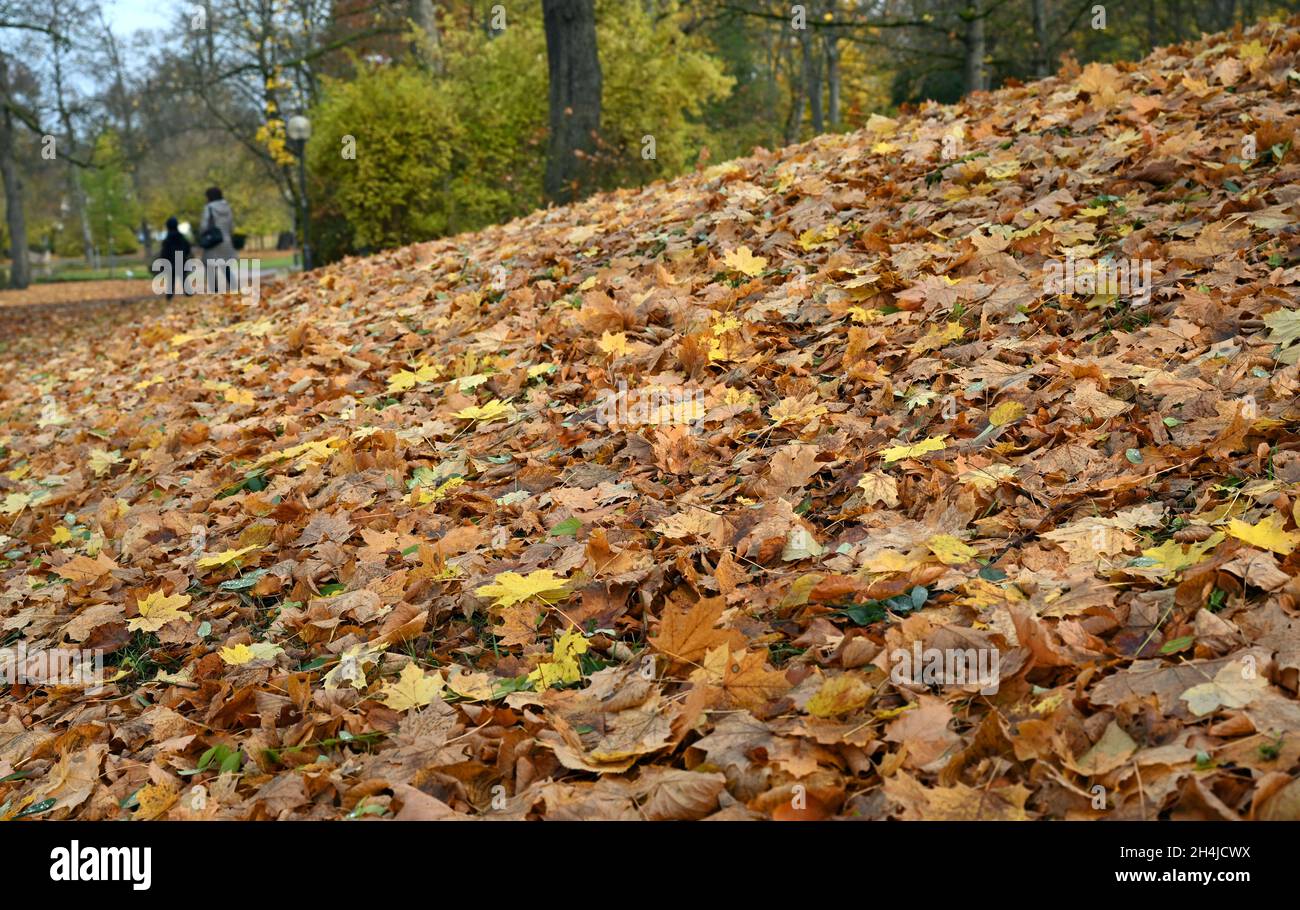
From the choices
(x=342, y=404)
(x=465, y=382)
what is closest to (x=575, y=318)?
(x=465, y=382)

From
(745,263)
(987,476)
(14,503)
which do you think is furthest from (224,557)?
(745,263)

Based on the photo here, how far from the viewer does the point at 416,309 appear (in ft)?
19.8

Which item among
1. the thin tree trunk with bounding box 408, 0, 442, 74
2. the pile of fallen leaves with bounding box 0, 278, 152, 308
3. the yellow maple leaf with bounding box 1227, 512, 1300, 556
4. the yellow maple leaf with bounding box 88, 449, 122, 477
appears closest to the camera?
the yellow maple leaf with bounding box 1227, 512, 1300, 556

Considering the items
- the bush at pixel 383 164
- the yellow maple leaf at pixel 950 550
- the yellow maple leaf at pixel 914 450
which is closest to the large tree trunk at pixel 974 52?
the bush at pixel 383 164

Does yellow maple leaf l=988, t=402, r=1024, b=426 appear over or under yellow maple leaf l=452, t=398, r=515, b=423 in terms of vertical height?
under

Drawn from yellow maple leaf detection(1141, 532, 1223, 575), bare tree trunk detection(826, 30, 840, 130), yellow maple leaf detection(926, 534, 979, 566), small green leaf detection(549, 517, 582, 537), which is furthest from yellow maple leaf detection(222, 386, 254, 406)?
bare tree trunk detection(826, 30, 840, 130)

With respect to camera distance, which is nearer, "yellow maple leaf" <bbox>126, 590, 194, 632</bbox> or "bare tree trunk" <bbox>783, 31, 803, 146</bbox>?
"yellow maple leaf" <bbox>126, 590, 194, 632</bbox>

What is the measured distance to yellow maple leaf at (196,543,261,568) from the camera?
321 centimetres

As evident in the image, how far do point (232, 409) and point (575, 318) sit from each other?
1943mm

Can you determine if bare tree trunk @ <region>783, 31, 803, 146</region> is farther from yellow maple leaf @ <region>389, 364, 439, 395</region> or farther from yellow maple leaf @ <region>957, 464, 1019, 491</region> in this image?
yellow maple leaf @ <region>957, 464, 1019, 491</region>

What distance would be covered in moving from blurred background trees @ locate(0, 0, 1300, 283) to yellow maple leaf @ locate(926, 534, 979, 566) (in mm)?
5281

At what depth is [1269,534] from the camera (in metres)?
2.13

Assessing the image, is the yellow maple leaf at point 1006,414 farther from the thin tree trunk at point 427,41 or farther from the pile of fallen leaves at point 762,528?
the thin tree trunk at point 427,41

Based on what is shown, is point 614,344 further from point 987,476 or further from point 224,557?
point 987,476
